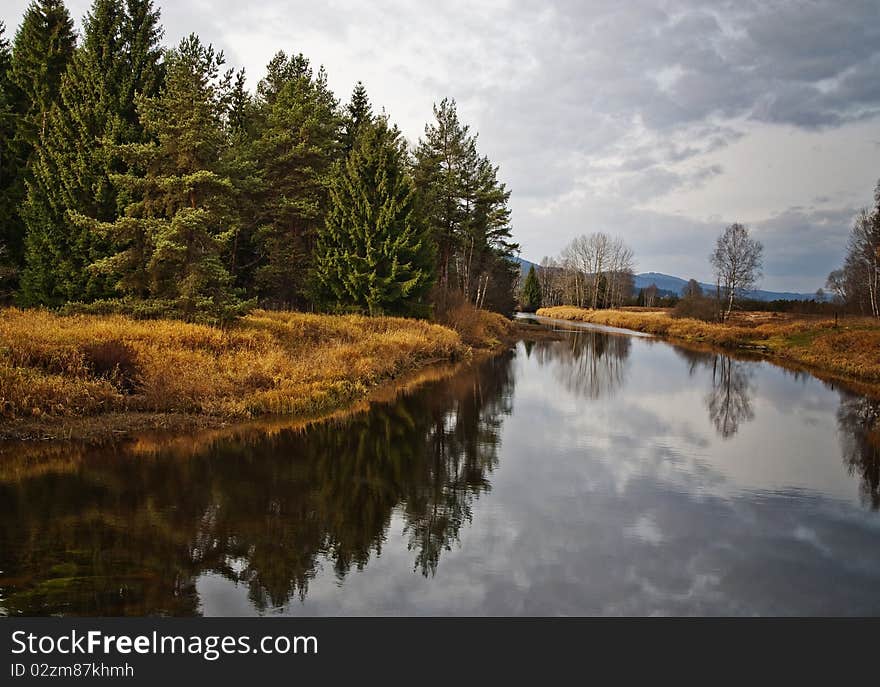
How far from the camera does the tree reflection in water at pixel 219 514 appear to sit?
18.1 ft

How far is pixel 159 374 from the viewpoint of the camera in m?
12.9

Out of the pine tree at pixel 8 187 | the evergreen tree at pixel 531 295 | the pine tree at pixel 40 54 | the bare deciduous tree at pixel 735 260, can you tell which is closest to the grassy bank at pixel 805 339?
the bare deciduous tree at pixel 735 260

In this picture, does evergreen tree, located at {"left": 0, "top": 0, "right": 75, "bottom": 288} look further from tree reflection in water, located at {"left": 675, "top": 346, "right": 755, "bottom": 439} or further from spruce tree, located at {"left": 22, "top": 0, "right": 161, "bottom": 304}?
tree reflection in water, located at {"left": 675, "top": 346, "right": 755, "bottom": 439}

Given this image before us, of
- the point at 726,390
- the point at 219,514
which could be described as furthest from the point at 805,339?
the point at 219,514

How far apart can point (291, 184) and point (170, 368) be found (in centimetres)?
2249

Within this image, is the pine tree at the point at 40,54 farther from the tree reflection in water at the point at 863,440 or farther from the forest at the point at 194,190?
the tree reflection in water at the point at 863,440

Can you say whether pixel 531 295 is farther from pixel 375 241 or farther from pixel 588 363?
pixel 375 241

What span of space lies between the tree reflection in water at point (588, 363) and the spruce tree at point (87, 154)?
18.7 m

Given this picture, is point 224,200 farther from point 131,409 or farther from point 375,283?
point 131,409

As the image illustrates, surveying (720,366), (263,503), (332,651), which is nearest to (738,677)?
(332,651)

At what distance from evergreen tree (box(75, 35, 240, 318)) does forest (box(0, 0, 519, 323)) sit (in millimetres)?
61

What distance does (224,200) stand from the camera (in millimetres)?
25641

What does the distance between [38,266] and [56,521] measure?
58.1 ft

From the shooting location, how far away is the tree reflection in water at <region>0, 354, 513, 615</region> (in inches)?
217
